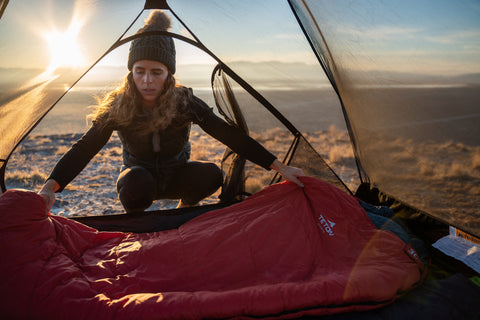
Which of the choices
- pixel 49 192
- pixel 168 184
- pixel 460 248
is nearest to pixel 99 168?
pixel 168 184

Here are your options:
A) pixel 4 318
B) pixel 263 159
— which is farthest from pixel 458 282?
pixel 4 318

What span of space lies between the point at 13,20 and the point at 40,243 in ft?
3.26

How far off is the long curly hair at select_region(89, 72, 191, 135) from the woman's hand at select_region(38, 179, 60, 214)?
37 cm

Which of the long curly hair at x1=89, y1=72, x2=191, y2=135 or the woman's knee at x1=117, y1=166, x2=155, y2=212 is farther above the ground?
the long curly hair at x1=89, y1=72, x2=191, y2=135

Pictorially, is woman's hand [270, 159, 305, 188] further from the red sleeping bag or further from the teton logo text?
the teton logo text

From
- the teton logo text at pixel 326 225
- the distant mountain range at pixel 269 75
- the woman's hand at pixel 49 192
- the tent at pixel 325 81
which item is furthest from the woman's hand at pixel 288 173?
the woman's hand at pixel 49 192

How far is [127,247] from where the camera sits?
1.31 meters

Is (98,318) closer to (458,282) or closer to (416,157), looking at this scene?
(458,282)

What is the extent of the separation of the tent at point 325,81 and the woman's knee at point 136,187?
0.08m

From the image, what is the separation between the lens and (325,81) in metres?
1.88

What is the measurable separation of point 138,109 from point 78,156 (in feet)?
1.23

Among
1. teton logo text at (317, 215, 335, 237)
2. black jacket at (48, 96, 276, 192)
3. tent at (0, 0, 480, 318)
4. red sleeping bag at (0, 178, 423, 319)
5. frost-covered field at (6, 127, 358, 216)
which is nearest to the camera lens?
red sleeping bag at (0, 178, 423, 319)

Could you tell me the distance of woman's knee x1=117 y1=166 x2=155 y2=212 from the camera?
1.72m

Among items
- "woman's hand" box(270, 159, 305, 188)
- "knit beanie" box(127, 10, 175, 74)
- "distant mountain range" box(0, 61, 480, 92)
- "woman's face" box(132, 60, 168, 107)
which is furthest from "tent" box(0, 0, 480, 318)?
"woman's hand" box(270, 159, 305, 188)
